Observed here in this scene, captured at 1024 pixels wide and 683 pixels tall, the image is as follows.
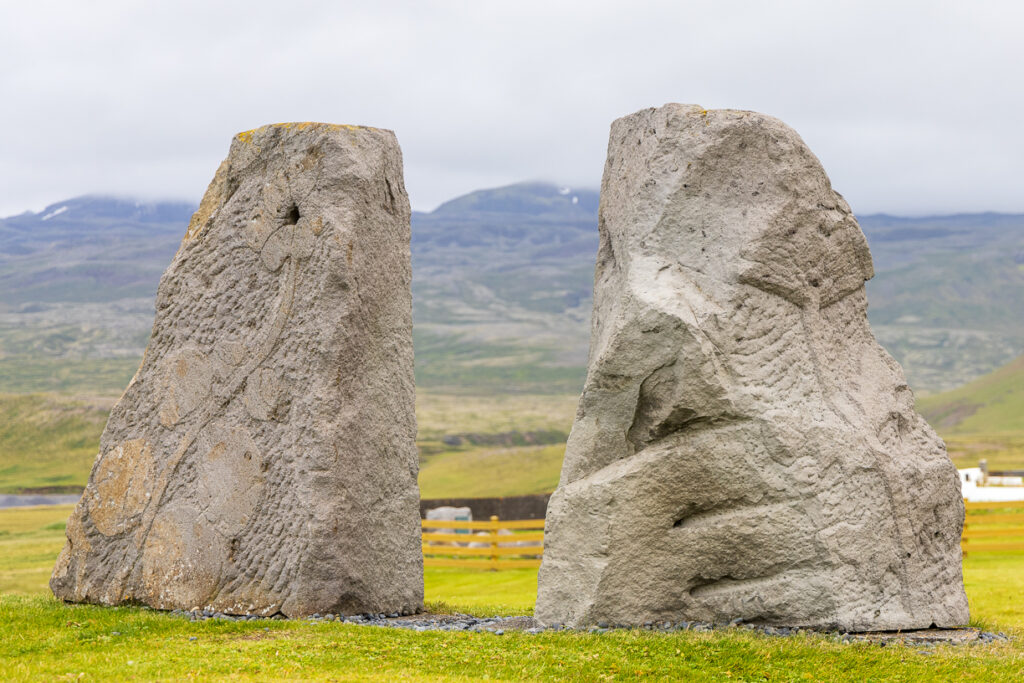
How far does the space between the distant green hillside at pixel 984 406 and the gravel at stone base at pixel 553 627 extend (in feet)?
453

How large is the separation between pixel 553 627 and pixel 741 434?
276cm

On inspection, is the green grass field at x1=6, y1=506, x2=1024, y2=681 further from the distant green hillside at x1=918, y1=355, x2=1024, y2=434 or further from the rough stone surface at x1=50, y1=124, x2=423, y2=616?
the distant green hillside at x1=918, y1=355, x2=1024, y2=434

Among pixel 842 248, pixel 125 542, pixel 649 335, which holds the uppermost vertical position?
pixel 842 248

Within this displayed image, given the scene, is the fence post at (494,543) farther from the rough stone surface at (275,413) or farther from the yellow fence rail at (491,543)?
the rough stone surface at (275,413)

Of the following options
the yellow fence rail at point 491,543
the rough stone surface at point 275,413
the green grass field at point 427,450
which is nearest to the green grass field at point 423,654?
the rough stone surface at point 275,413

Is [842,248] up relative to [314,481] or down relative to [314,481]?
up

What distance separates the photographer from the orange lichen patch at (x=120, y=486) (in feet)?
40.8

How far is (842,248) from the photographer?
1136 cm

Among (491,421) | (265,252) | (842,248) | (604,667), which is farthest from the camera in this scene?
(491,421)

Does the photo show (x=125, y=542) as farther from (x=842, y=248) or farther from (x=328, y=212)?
(x=842, y=248)

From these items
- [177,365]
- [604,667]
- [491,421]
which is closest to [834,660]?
[604,667]

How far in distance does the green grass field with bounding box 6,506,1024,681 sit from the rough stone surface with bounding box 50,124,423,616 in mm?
861

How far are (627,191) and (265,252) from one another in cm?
425

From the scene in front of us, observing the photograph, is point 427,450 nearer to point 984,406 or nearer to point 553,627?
point 984,406
